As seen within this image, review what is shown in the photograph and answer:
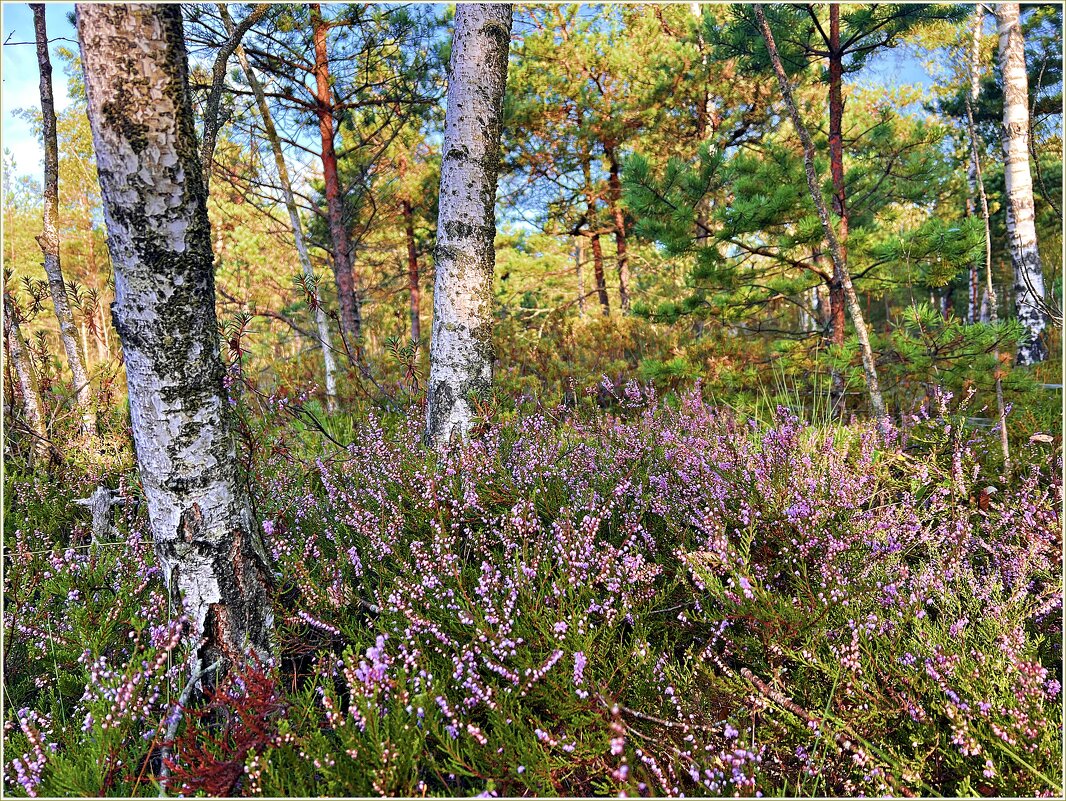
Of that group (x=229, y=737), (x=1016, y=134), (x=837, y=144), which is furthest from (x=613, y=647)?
(x=1016, y=134)

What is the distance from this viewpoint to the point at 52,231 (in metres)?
3.96

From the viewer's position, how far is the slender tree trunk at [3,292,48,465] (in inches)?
149

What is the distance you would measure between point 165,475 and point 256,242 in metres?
14.6

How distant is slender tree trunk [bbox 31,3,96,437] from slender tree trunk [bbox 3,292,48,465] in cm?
24

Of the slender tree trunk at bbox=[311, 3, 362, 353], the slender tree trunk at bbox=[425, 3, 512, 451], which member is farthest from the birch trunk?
the slender tree trunk at bbox=[311, 3, 362, 353]

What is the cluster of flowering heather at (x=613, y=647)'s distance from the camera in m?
1.44

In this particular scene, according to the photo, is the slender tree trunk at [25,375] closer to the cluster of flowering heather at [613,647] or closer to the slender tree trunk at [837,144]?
the cluster of flowering heather at [613,647]

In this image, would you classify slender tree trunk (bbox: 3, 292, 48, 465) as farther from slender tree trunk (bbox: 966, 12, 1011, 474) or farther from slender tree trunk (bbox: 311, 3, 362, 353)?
slender tree trunk (bbox: 966, 12, 1011, 474)

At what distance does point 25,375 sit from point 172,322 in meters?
Result: 3.25

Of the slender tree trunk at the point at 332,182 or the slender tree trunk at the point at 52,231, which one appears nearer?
the slender tree trunk at the point at 52,231

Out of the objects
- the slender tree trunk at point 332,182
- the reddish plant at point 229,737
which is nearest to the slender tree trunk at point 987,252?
the reddish plant at point 229,737

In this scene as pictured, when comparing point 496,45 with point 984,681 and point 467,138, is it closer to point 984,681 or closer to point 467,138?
point 467,138

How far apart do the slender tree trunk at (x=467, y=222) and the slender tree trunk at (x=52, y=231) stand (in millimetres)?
2499

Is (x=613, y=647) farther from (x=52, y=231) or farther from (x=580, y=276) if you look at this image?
(x=580, y=276)
